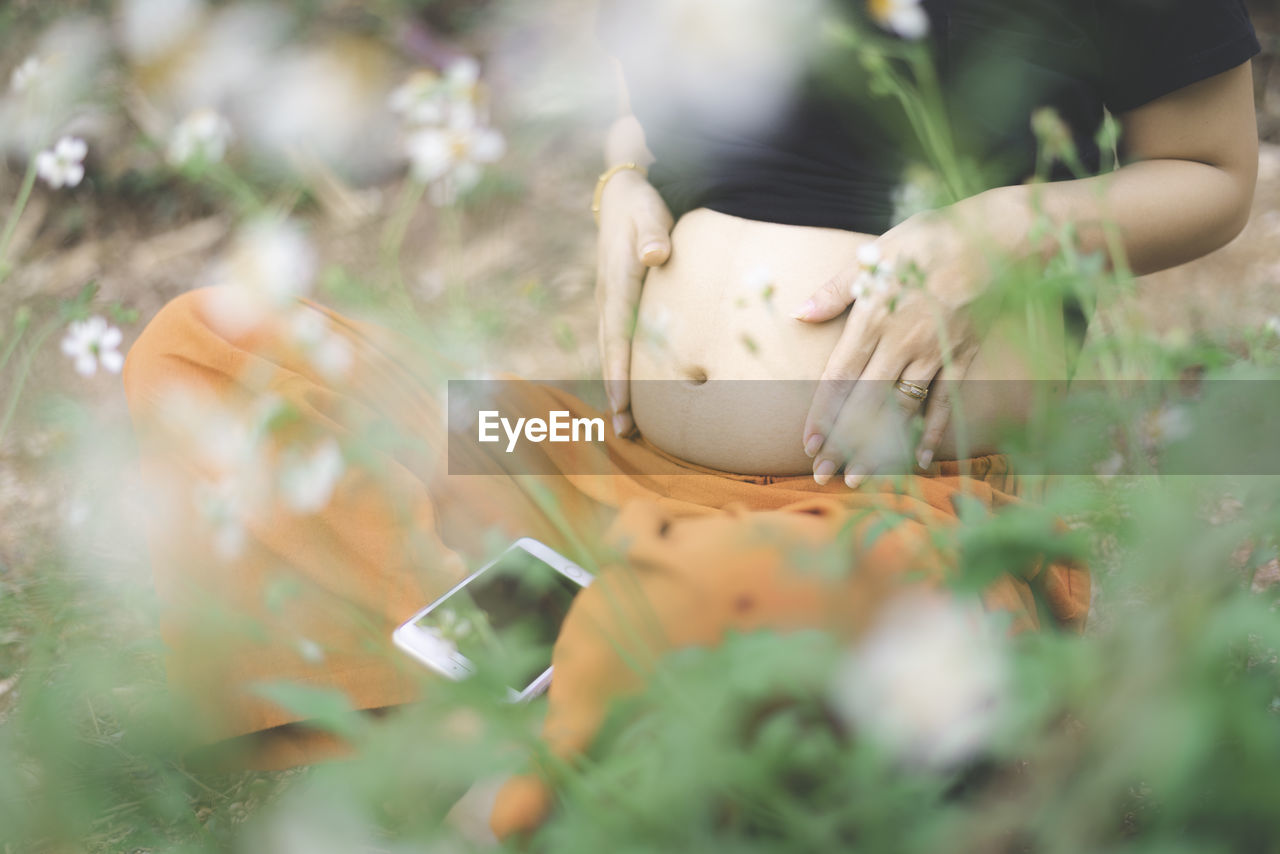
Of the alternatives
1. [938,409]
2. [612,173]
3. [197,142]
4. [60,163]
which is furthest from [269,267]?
[612,173]

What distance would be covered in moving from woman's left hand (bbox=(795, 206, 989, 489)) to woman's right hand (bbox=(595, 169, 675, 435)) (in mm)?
273

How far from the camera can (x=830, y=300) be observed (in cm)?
97

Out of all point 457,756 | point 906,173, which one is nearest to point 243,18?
point 906,173

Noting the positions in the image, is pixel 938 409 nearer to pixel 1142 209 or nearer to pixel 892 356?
pixel 892 356

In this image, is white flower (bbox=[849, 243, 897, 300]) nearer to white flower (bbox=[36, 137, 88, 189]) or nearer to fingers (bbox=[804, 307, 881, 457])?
fingers (bbox=[804, 307, 881, 457])

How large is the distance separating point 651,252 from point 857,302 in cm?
34

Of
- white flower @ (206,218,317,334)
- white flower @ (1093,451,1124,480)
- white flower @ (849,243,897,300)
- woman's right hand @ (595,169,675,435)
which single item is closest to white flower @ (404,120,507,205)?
white flower @ (206,218,317,334)

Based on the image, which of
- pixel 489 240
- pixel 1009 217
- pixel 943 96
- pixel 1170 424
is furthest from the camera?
pixel 489 240

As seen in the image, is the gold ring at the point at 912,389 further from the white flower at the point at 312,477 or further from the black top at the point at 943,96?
A: the white flower at the point at 312,477

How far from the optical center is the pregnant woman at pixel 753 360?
33.9 inches

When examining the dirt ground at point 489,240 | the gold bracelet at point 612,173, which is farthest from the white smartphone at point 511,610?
the dirt ground at point 489,240

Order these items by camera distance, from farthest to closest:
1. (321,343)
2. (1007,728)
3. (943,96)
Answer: (943,96)
(321,343)
(1007,728)

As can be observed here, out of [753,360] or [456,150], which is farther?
[753,360]

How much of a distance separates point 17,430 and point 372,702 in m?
1.87
